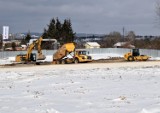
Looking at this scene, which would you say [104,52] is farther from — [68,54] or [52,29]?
[68,54]

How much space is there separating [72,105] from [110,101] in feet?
4.43

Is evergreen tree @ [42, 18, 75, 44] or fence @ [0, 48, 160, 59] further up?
evergreen tree @ [42, 18, 75, 44]

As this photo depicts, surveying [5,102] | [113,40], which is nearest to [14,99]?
[5,102]

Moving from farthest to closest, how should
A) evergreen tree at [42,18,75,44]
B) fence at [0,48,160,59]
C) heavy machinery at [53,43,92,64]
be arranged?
evergreen tree at [42,18,75,44]
fence at [0,48,160,59]
heavy machinery at [53,43,92,64]

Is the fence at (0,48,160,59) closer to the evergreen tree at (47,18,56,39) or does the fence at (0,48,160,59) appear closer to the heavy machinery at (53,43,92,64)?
the evergreen tree at (47,18,56,39)

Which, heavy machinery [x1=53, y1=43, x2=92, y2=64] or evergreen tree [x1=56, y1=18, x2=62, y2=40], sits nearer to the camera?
heavy machinery [x1=53, y1=43, x2=92, y2=64]

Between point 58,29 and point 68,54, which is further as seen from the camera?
point 58,29

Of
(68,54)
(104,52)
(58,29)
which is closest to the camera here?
(68,54)

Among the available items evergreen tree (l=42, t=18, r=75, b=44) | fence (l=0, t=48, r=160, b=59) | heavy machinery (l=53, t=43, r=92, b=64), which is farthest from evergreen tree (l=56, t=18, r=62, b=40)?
heavy machinery (l=53, t=43, r=92, b=64)

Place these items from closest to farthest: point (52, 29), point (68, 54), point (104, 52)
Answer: point (68, 54), point (104, 52), point (52, 29)

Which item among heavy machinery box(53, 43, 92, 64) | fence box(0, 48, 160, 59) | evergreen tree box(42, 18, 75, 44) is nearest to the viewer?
heavy machinery box(53, 43, 92, 64)

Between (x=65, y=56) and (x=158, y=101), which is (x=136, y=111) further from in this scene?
(x=65, y=56)

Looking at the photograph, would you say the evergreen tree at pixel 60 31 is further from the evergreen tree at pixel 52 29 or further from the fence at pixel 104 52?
the fence at pixel 104 52

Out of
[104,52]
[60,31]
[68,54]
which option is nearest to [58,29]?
[60,31]
